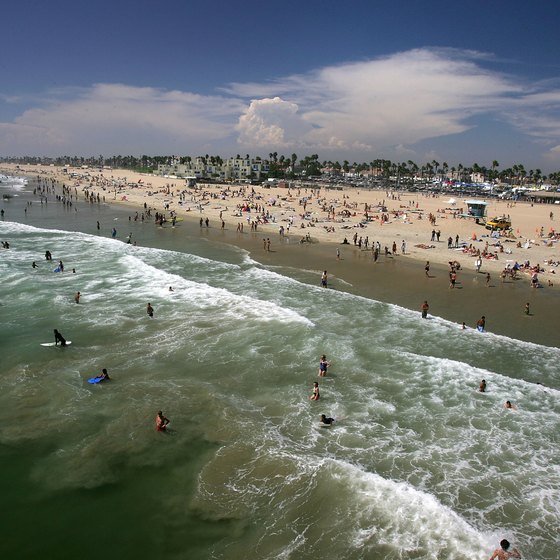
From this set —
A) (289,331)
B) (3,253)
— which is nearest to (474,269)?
(289,331)

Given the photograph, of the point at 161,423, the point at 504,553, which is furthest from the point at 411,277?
the point at 504,553

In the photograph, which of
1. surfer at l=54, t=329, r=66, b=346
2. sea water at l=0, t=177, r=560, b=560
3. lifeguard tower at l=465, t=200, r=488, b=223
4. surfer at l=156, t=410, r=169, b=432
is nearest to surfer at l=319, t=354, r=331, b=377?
sea water at l=0, t=177, r=560, b=560

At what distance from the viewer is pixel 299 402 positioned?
15.3m

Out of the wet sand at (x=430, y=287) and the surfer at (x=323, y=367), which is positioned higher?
the wet sand at (x=430, y=287)

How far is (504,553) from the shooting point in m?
9.21

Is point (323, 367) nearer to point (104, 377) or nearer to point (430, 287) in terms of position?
point (104, 377)

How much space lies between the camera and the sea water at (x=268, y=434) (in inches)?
393

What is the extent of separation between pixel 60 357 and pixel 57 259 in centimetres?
2014

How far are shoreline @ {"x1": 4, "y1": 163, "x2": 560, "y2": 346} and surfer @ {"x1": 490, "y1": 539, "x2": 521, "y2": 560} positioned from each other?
1316 cm

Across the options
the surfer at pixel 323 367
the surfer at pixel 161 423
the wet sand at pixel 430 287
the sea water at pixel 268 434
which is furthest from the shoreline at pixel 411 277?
the surfer at pixel 161 423

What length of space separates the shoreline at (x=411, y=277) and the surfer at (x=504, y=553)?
1316 centimetres

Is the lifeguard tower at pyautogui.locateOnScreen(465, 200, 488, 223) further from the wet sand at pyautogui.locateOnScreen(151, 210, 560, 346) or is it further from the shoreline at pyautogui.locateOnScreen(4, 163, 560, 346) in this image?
the wet sand at pyautogui.locateOnScreen(151, 210, 560, 346)

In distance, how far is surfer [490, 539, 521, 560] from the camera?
30.0ft

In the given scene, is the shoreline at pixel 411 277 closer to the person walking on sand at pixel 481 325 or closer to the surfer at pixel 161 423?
the person walking on sand at pixel 481 325
